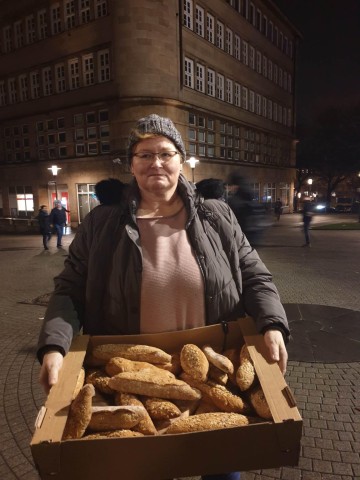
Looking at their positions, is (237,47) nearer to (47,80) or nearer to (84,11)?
(84,11)

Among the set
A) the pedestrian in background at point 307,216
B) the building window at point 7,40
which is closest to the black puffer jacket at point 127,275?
the pedestrian in background at point 307,216

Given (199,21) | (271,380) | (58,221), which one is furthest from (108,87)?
(271,380)

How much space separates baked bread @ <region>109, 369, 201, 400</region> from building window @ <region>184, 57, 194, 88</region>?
28617 mm

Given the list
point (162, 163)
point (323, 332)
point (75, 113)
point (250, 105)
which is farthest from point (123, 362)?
point (250, 105)

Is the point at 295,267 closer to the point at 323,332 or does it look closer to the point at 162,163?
the point at 323,332

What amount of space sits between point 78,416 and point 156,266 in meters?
0.88

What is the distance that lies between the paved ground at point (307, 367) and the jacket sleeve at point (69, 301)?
6.23ft

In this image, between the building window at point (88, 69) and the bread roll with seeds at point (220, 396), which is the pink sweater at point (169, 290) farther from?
the building window at point (88, 69)

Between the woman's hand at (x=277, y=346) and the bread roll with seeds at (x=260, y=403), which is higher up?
the woman's hand at (x=277, y=346)

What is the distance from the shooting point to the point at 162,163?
2.09 meters

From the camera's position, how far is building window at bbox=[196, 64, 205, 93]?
93.7 feet

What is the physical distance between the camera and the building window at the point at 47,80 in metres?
28.4

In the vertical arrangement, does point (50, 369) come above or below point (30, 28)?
below

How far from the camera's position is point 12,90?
30547 mm
